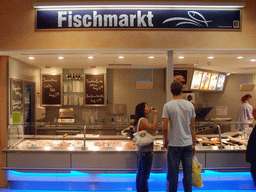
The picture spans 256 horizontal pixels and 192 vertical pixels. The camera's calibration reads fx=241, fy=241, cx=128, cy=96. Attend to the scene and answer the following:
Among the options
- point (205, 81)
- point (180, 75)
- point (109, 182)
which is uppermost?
point (180, 75)

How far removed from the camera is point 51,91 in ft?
25.9

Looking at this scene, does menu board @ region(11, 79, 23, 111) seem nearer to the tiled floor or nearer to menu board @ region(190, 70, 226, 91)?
the tiled floor

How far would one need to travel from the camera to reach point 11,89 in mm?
4719

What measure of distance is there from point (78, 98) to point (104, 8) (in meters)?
4.28

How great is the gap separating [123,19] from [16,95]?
2.77 meters

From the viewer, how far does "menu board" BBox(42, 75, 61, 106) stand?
786cm

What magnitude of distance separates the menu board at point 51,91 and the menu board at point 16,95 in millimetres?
2432

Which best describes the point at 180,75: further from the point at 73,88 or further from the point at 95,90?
the point at 73,88

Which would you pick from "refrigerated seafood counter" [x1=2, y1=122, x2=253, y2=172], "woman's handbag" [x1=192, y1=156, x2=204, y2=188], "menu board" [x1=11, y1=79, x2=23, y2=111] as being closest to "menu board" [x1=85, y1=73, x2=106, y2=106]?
"menu board" [x1=11, y1=79, x2=23, y2=111]

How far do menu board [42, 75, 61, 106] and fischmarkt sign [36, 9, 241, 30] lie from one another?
385 centimetres

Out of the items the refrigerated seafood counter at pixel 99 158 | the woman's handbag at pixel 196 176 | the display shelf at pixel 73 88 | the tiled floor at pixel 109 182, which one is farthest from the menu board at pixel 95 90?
the woman's handbag at pixel 196 176

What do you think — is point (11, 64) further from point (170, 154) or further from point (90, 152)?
point (170, 154)

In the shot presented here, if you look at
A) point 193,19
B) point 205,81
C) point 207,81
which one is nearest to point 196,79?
point 205,81

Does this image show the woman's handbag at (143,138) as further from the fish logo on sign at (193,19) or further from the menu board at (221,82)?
the menu board at (221,82)
